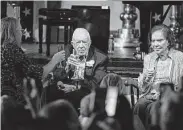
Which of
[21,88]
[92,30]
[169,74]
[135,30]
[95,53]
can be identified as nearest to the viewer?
[21,88]

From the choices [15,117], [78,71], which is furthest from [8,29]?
[15,117]

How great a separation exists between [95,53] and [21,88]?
0.68 m

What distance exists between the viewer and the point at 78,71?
3.13 m

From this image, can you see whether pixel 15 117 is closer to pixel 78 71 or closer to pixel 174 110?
pixel 174 110

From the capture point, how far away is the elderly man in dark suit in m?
3.12

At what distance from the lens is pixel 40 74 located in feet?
9.76

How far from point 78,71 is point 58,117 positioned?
1.76 m

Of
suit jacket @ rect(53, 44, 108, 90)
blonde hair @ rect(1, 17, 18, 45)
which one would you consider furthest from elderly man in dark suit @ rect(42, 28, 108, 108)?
blonde hair @ rect(1, 17, 18, 45)

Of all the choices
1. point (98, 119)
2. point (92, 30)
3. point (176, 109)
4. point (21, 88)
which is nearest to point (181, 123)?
point (176, 109)

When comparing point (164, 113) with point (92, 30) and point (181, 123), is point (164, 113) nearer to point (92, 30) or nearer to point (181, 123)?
point (181, 123)

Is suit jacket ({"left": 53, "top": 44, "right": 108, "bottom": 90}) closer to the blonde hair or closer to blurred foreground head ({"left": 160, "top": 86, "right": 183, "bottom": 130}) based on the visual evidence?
the blonde hair

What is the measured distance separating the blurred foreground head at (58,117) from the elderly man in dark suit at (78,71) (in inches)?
63.2

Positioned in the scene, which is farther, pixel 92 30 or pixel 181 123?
pixel 92 30

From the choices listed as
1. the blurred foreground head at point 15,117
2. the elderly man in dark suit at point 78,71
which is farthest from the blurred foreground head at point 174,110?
the elderly man in dark suit at point 78,71
